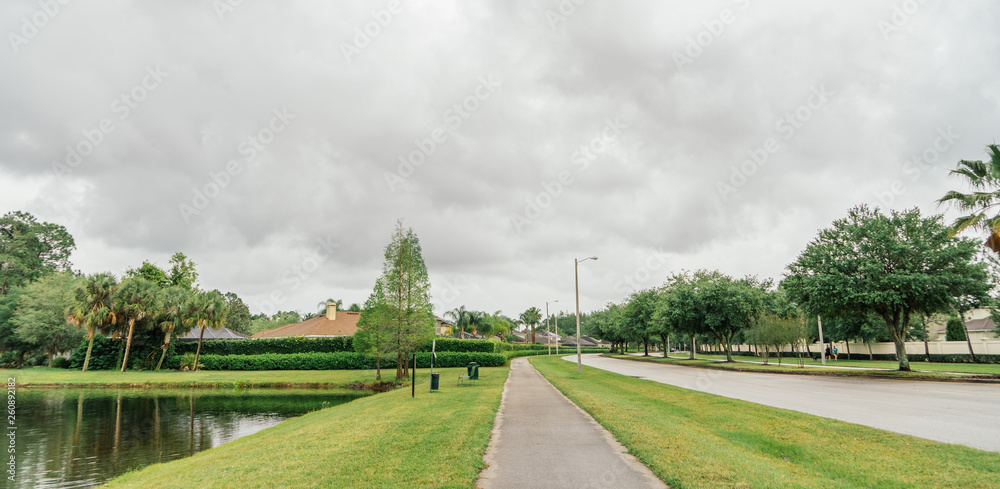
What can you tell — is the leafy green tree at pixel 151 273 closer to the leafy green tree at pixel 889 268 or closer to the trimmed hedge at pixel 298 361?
the trimmed hedge at pixel 298 361

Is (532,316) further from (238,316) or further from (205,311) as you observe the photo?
(205,311)

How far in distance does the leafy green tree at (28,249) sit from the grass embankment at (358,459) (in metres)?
76.1

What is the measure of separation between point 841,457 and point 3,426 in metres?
27.9

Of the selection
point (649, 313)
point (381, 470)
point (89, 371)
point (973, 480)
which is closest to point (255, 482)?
point (381, 470)

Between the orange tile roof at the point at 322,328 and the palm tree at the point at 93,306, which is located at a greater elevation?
the palm tree at the point at 93,306

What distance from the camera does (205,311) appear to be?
45.2 meters

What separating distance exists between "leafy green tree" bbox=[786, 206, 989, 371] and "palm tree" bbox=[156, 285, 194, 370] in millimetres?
52416

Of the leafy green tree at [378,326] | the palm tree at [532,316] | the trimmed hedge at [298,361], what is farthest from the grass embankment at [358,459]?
the palm tree at [532,316]

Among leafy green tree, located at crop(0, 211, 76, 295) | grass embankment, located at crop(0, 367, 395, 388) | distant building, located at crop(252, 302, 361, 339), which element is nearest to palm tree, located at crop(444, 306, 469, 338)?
distant building, located at crop(252, 302, 361, 339)

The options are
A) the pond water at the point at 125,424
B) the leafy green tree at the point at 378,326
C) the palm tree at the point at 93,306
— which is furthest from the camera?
the palm tree at the point at 93,306

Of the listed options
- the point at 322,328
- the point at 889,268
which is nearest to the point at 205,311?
the point at 322,328

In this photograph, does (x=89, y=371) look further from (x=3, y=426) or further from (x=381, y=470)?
(x=381, y=470)

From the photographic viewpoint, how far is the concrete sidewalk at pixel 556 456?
6926 millimetres

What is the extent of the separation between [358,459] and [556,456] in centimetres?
353
